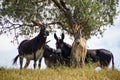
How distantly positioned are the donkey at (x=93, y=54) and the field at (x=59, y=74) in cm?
1009

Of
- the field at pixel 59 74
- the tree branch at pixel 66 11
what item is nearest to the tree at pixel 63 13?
the tree branch at pixel 66 11

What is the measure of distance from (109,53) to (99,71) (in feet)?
49.7

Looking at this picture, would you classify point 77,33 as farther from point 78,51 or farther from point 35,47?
point 35,47

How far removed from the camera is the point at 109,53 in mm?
35406

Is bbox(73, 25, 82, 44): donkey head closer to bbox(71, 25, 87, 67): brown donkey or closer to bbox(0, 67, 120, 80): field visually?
bbox(71, 25, 87, 67): brown donkey

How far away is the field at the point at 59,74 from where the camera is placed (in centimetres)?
1808

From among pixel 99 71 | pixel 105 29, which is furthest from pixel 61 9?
pixel 99 71

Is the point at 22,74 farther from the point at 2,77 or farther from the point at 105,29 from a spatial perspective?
the point at 105,29

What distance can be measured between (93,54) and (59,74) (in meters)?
15.3

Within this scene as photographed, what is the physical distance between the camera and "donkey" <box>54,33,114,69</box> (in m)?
31.5

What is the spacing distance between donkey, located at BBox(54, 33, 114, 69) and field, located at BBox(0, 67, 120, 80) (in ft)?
33.1

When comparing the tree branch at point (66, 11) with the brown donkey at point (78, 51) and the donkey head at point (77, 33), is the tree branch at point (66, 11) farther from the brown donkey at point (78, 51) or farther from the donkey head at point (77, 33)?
the brown donkey at point (78, 51)

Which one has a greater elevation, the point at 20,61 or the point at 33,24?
the point at 33,24

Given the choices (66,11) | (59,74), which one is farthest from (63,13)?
(59,74)
